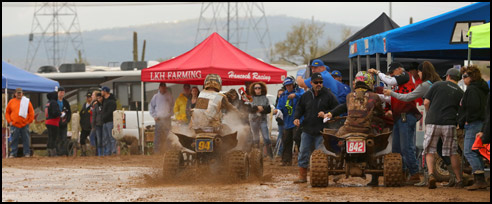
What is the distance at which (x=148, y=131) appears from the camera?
26.8 m

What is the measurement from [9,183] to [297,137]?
5428 millimetres

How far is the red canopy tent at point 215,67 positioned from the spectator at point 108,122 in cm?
270

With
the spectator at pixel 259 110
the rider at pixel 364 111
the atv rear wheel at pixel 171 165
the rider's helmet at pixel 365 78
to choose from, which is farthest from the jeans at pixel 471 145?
the spectator at pixel 259 110

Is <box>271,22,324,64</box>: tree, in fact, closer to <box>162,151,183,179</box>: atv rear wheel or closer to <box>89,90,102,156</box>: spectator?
<box>89,90,102,156</box>: spectator

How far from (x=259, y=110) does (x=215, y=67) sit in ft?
11.9

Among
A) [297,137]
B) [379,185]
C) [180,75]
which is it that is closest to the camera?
[379,185]

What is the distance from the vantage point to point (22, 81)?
25703 mm

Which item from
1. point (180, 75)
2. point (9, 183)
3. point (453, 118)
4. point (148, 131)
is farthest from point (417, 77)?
point (148, 131)

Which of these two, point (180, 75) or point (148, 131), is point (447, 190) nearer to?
point (180, 75)

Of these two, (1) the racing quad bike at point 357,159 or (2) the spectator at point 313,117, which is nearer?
(1) the racing quad bike at point 357,159

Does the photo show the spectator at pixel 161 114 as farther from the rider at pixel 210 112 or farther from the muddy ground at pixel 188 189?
the rider at pixel 210 112

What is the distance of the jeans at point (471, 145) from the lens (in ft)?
39.2

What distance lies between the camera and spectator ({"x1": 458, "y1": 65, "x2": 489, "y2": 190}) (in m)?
11.9

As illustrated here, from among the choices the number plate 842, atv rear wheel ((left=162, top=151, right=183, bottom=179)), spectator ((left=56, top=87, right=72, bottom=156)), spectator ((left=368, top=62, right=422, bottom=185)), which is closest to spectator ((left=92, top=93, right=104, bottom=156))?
spectator ((left=56, top=87, right=72, bottom=156))
